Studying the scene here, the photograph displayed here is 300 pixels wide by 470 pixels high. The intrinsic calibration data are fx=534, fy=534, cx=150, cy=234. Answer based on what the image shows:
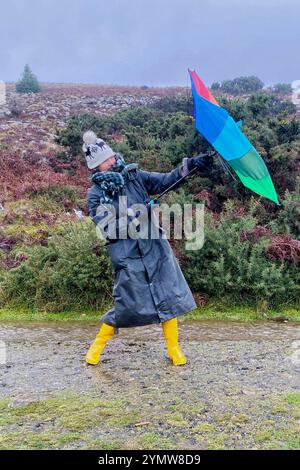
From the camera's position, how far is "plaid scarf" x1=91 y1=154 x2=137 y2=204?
4.52m

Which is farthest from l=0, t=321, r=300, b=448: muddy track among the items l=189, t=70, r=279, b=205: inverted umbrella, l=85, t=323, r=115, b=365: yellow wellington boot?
l=189, t=70, r=279, b=205: inverted umbrella

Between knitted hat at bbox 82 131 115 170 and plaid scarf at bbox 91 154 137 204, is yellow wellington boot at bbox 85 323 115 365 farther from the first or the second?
knitted hat at bbox 82 131 115 170

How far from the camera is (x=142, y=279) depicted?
455 cm

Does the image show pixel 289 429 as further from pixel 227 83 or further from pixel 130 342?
pixel 227 83

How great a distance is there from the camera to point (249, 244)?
22.4 ft

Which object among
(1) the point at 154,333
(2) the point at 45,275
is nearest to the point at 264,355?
(1) the point at 154,333

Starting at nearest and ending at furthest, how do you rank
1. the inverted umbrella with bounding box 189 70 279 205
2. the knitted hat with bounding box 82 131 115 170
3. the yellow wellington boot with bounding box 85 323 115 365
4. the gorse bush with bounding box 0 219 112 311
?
1. the inverted umbrella with bounding box 189 70 279 205
2. the knitted hat with bounding box 82 131 115 170
3. the yellow wellington boot with bounding box 85 323 115 365
4. the gorse bush with bounding box 0 219 112 311

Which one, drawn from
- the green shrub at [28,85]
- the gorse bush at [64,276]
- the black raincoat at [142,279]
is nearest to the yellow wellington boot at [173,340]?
the black raincoat at [142,279]

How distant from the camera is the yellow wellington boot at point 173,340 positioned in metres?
4.73

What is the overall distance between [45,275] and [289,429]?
414 centimetres

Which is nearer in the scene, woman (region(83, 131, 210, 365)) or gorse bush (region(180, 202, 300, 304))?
woman (region(83, 131, 210, 365))

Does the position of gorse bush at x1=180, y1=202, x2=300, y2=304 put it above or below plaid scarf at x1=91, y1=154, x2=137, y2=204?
below

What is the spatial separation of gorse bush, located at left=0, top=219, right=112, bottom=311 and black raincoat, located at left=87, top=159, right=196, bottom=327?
2027 millimetres

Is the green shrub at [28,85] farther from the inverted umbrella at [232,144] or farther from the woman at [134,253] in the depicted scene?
the inverted umbrella at [232,144]
